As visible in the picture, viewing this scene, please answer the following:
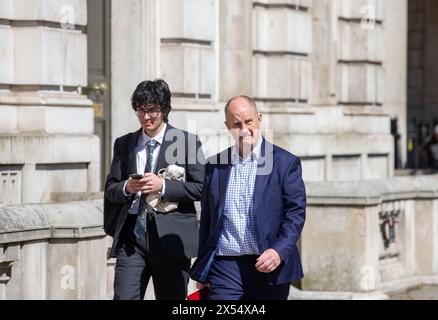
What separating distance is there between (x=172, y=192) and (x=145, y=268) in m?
0.55

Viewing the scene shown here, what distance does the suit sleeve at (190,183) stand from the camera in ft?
31.6

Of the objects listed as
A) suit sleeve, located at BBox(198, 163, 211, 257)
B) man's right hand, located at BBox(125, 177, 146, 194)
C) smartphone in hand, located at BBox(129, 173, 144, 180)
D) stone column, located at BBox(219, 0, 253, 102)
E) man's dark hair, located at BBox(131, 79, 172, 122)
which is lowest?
suit sleeve, located at BBox(198, 163, 211, 257)

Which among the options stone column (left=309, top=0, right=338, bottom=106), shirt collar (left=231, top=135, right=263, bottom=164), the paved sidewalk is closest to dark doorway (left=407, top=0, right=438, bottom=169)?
stone column (left=309, top=0, right=338, bottom=106)

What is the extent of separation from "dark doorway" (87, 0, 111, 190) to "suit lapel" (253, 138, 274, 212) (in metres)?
7.42

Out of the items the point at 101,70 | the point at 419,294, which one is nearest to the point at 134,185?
the point at 101,70

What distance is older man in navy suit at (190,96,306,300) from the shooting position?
902 centimetres

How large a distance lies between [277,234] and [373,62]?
523 inches

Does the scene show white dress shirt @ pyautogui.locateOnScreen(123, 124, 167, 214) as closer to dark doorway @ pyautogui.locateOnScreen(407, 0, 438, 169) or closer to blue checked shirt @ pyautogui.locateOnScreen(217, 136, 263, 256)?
blue checked shirt @ pyautogui.locateOnScreen(217, 136, 263, 256)

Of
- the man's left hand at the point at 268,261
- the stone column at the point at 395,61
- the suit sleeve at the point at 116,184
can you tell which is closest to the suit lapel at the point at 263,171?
the man's left hand at the point at 268,261

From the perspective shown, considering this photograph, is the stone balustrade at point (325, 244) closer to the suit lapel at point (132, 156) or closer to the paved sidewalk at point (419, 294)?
the paved sidewalk at point (419, 294)

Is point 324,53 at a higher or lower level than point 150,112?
higher

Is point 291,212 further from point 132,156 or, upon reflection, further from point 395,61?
point 395,61

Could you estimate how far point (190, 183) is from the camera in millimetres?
9750

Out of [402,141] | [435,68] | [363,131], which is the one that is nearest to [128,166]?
[363,131]
